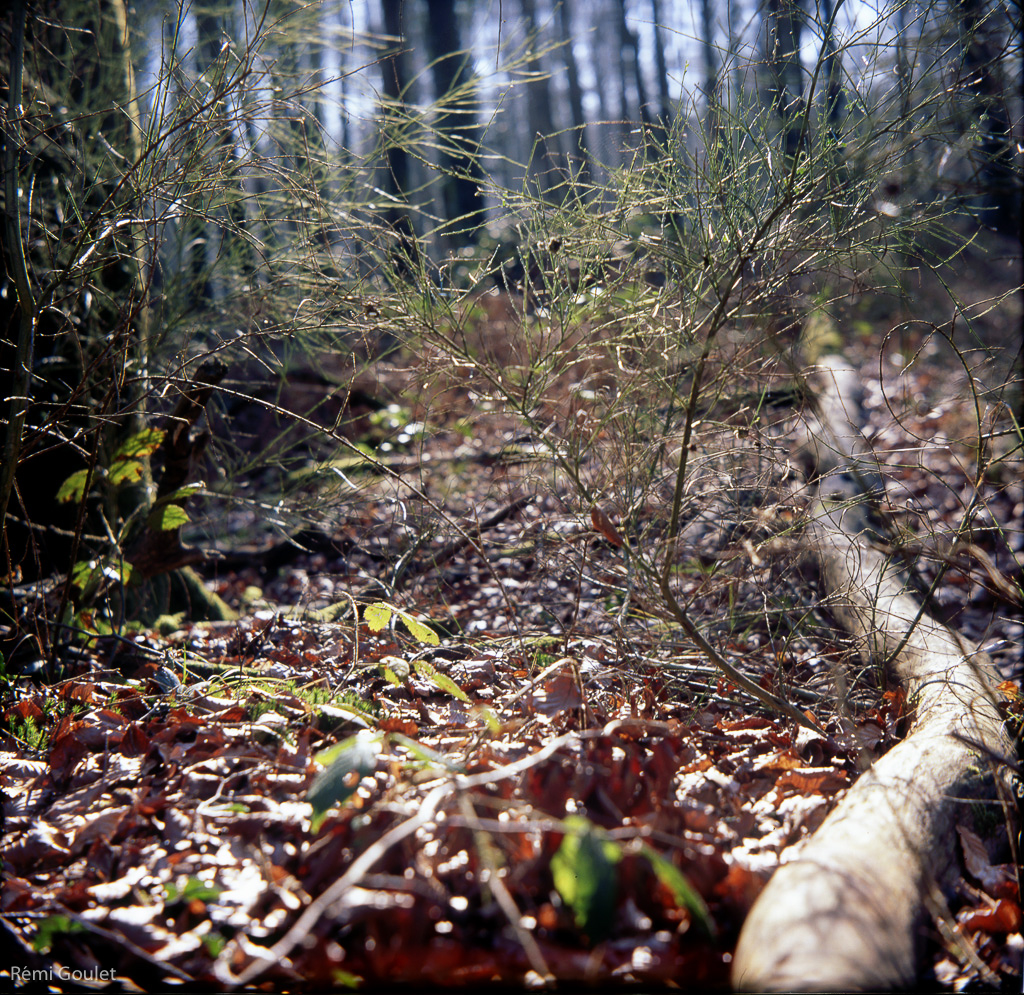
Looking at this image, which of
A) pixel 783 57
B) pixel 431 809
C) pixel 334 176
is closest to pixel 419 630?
pixel 431 809

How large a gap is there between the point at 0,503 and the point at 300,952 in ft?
7.62

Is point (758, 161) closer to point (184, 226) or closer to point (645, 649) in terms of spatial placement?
point (645, 649)

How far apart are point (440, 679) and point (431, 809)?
3.24ft

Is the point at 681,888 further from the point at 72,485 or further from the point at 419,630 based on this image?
the point at 72,485

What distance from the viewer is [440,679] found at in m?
2.64

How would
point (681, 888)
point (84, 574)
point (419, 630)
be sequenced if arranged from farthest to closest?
point (84, 574) → point (419, 630) → point (681, 888)

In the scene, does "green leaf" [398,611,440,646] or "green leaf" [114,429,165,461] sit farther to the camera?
"green leaf" [114,429,165,461]

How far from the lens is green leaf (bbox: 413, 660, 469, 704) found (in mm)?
2617

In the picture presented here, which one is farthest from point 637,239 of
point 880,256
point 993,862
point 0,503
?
point 0,503

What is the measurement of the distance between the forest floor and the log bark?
110mm

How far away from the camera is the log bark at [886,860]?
55.2 inches

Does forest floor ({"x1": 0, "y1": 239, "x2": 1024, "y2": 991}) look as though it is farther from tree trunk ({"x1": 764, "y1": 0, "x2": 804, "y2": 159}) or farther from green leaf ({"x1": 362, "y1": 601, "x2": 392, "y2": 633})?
tree trunk ({"x1": 764, "y1": 0, "x2": 804, "y2": 159})

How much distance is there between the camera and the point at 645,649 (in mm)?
3318

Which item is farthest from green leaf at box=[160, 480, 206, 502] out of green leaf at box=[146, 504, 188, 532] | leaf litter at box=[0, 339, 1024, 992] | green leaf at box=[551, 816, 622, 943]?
green leaf at box=[551, 816, 622, 943]
